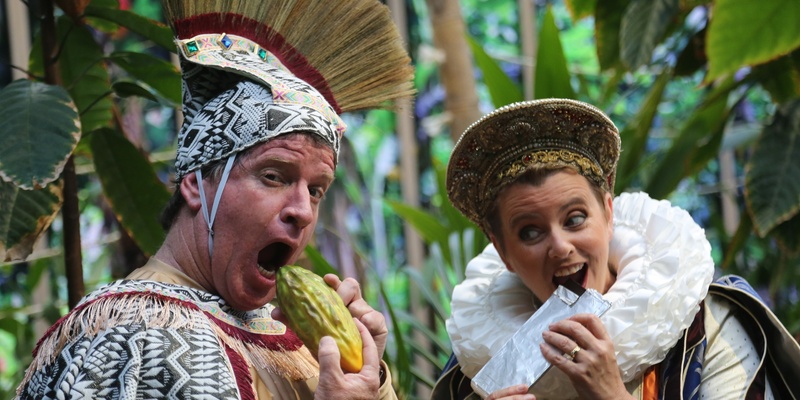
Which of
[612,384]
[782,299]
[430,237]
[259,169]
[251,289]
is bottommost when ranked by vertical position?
[782,299]

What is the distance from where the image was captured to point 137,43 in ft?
20.0

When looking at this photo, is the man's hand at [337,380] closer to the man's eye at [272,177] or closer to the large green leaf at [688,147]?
the man's eye at [272,177]

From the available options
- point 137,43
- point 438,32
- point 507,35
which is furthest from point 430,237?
point 507,35

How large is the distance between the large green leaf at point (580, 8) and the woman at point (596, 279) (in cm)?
171

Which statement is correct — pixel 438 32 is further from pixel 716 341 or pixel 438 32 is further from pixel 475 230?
pixel 716 341

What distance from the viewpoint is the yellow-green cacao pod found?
1.72 meters

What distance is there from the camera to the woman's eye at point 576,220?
2.13 m

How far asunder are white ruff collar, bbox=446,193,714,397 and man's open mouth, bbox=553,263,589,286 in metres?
0.06

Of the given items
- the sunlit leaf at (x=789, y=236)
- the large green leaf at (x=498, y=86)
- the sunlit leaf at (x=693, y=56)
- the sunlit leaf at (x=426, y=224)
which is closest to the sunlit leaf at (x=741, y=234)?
the sunlit leaf at (x=789, y=236)

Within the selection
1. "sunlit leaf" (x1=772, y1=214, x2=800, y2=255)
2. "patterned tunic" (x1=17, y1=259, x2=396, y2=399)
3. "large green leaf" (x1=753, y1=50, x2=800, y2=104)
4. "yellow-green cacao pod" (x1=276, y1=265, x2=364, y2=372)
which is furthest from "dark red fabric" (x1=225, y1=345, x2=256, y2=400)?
"large green leaf" (x1=753, y1=50, x2=800, y2=104)

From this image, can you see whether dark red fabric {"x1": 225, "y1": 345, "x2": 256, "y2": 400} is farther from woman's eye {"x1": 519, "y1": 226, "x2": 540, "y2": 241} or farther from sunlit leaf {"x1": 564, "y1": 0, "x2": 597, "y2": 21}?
sunlit leaf {"x1": 564, "y1": 0, "x2": 597, "y2": 21}

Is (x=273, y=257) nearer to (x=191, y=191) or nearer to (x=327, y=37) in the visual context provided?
(x=191, y=191)

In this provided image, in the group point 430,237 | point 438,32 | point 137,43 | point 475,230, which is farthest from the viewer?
point 137,43

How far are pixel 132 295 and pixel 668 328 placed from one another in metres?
1.01
